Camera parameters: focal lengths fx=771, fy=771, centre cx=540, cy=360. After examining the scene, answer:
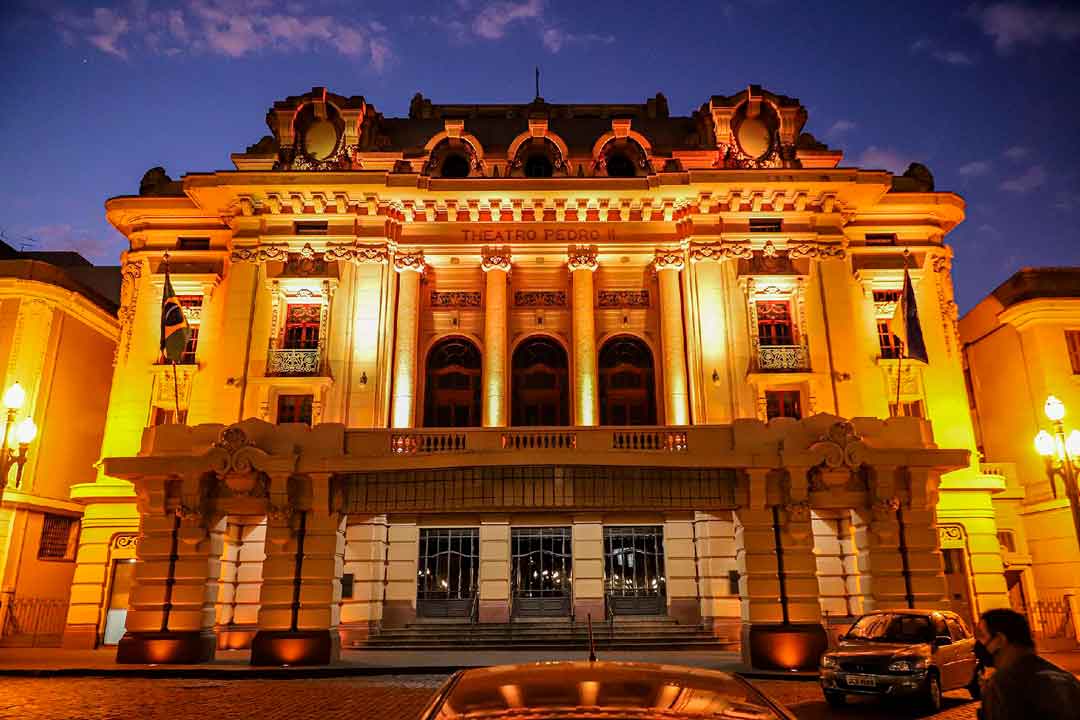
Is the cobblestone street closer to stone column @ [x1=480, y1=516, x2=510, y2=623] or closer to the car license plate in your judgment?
the car license plate

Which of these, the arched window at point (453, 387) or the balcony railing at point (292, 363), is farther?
the arched window at point (453, 387)

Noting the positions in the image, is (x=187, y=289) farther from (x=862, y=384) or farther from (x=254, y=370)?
(x=862, y=384)

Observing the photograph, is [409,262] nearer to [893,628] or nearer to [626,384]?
[626,384]

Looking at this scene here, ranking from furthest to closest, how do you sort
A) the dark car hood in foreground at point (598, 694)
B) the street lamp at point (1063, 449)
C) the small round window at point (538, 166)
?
the small round window at point (538, 166) < the street lamp at point (1063, 449) < the dark car hood in foreground at point (598, 694)

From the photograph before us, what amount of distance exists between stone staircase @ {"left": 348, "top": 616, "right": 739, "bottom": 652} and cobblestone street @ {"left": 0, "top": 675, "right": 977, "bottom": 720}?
6054 mm

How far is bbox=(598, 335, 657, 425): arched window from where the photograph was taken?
28266 mm

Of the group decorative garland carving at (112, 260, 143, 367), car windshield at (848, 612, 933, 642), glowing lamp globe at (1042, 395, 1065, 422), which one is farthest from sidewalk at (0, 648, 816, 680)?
decorative garland carving at (112, 260, 143, 367)

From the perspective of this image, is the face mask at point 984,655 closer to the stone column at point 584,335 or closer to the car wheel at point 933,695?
the car wheel at point 933,695

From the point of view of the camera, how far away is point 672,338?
2733cm

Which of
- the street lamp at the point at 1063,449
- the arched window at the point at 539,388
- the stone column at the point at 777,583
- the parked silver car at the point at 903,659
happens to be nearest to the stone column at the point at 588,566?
the arched window at the point at 539,388

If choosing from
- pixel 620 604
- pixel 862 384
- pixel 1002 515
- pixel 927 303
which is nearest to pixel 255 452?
pixel 620 604

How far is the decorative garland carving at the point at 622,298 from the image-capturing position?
1149 inches

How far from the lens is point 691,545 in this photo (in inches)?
975

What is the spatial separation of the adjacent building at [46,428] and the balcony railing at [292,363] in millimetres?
8141
